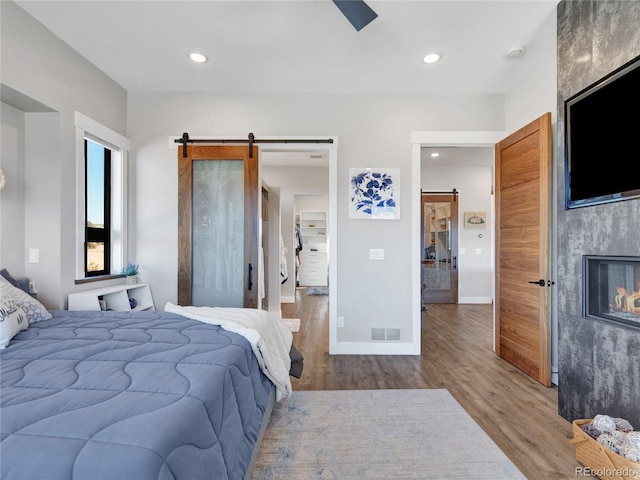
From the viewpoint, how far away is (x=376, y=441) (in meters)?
1.73

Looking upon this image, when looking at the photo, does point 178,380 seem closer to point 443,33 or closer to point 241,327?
point 241,327

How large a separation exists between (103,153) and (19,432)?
3.01 metres

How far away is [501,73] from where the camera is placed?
113 inches

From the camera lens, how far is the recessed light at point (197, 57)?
8.51 ft

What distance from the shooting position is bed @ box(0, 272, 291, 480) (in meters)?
0.67

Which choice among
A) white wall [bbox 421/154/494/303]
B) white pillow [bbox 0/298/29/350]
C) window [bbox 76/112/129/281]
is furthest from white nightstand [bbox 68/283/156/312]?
white wall [bbox 421/154/494/303]

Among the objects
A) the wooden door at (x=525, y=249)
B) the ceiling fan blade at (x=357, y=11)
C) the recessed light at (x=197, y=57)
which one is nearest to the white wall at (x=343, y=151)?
the recessed light at (x=197, y=57)

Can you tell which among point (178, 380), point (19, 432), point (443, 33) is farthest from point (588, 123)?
point (19, 432)

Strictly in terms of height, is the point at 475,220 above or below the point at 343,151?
below

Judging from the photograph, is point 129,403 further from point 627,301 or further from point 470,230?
point 470,230

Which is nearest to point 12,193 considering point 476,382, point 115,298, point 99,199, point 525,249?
point 99,199

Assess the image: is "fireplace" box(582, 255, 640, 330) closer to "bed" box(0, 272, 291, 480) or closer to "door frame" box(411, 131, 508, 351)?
"door frame" box(411, 131, 508, 351)

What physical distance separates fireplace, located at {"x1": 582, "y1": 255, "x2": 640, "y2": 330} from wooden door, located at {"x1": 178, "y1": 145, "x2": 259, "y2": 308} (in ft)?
8.87

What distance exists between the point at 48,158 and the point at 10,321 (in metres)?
1.48
